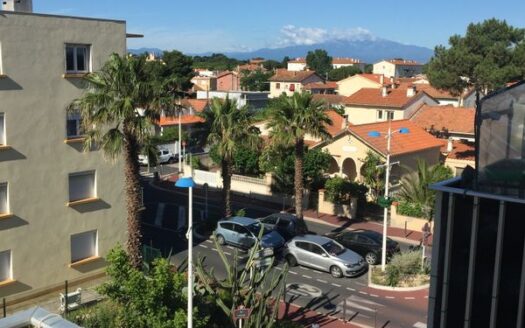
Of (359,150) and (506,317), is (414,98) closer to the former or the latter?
(359,150)

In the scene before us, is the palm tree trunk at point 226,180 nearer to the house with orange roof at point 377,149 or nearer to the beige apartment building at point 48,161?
the beige apartment building at point 48,161

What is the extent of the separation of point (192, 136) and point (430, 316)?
791 inches

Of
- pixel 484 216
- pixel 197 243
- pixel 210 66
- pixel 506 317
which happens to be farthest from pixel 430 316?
pixel 210 66

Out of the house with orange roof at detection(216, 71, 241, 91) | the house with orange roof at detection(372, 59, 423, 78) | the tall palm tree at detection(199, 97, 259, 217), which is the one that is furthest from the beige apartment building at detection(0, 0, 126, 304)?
the house with orange roof at detection(372, 59, 423, 78)

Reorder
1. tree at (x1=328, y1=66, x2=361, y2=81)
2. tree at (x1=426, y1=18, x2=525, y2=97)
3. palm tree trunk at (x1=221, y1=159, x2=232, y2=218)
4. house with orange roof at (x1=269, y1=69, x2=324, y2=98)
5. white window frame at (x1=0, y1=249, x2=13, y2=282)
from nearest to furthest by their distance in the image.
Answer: white window frame at (x1=0, y1=249, x2=13, y2=282) < palm tree trunk at (x1=221, y1=159, x2=232, y2=218) < tree at (x1=426, y1=18, x2=525, y2=97) < house with orange roof at (x1=269, y1=69, x2=324, y2=98) < tree at (x1=328, y1=66, x2=361, y2=81)

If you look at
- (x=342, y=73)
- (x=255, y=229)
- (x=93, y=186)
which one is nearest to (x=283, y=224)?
(x=255, y=229)

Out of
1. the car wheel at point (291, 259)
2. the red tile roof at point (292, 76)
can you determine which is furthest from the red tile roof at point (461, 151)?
the red tile roof at point (292, 76)

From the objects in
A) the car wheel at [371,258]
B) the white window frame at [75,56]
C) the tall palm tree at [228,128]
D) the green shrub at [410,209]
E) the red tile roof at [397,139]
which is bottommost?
the car wheel at [371,258]

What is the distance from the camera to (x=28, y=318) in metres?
13.4

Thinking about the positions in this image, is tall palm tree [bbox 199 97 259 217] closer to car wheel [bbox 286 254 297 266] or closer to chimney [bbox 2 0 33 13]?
car wheel [bbox 286 254 297 266]

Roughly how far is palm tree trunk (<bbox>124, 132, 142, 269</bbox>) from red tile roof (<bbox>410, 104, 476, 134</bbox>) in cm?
3811

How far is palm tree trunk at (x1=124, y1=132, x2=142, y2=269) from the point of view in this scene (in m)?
20.9

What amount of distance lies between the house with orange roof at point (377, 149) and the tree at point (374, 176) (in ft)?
3.65

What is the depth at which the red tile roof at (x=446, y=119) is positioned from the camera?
173 ft
